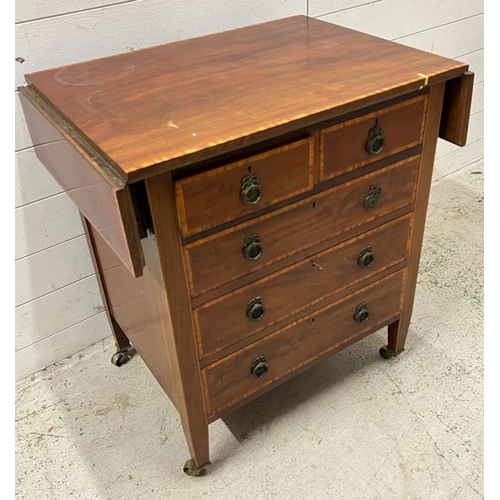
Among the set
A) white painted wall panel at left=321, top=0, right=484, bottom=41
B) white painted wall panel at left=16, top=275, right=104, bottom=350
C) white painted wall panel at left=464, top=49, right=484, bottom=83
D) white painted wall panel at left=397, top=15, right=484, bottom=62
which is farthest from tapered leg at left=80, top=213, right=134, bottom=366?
white painted wall panel at left=464, top=49, right=484, bottom=83

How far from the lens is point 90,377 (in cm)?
179

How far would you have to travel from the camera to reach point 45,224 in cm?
161

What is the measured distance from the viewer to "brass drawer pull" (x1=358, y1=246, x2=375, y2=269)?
4.68 feet

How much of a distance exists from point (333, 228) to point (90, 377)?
94cm

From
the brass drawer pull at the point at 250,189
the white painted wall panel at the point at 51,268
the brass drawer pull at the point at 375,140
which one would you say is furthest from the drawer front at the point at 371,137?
the white painted wall panel at the point at 51,268

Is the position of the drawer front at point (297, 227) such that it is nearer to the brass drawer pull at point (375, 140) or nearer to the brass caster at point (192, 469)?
the brass drawer pull at point (375, 140)

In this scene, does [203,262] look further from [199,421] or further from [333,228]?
[199,421]

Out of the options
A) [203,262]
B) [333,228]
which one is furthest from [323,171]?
[203,262]

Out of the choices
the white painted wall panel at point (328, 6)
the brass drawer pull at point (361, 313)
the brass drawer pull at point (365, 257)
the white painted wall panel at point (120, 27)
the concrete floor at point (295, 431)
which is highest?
the white painted wall panel at point (120, 27)

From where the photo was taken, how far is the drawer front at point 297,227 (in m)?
1.15

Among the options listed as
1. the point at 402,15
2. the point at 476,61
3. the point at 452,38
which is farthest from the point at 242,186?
the point at 476,61

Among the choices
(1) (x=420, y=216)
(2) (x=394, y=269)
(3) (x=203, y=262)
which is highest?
(3) (x=203, y=262)

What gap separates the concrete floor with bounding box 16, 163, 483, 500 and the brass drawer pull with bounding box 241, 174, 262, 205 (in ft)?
2.50
